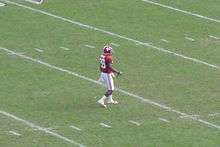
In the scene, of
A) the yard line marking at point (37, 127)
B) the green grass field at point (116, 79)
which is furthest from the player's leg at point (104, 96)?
the yard line marking at point (37, 127)

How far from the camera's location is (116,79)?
21.3 meters

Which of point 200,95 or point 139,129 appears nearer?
point 139,129

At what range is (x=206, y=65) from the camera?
22266mm

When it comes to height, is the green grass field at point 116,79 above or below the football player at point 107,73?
below

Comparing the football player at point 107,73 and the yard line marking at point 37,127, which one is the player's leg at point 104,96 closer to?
the football player at point 107,73

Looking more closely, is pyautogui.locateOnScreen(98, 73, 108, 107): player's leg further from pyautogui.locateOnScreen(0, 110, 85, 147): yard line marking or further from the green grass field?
pyautogui.locateOnScreen(0, 110, 85, 147): yard line marking

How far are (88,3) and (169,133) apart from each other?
434 inches

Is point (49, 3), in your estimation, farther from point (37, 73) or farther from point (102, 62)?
point (102, 62)

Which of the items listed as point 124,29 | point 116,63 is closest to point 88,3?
point 124,29

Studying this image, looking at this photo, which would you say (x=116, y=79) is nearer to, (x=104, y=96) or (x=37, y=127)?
(x=104, y=96)

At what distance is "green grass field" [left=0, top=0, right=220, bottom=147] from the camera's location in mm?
17578

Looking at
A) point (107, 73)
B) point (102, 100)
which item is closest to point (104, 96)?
point (102, 100)

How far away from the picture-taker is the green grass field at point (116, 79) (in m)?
17.6

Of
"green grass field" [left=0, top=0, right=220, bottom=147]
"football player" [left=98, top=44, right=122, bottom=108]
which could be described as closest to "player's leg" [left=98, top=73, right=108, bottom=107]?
"football player" [left=98, top=44, right=122, bottom=108]
